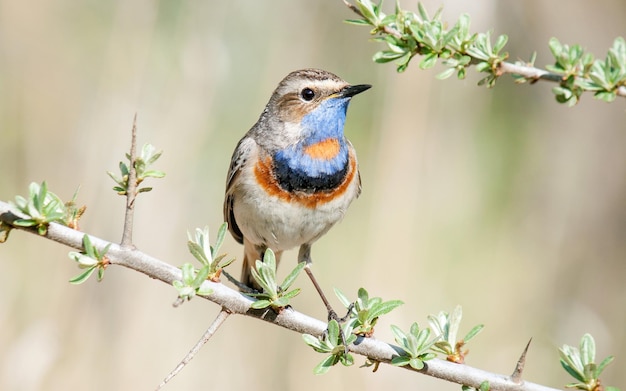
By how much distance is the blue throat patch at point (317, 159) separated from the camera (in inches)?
140

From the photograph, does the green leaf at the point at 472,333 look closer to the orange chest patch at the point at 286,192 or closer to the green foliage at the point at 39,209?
the green foliage at the point at 39,209

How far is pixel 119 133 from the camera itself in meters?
4.16

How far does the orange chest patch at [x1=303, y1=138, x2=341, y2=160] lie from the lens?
3.58 m

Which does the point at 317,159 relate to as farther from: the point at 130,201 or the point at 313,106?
the point at 130,201

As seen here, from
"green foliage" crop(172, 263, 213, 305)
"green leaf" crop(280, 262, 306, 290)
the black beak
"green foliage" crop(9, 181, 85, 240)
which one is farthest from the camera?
the black beak

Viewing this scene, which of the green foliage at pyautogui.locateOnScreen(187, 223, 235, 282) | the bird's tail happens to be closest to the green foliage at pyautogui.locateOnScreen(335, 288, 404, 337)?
the green foliage at pyautogui.locateOnScreen(187, 223, 235, 282)

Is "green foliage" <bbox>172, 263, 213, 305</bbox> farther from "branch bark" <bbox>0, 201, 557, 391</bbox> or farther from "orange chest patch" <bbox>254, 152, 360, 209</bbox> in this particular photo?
"orange chest patch" <bbox>254, 152, 360, 209</bbox>

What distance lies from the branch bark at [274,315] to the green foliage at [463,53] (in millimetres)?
836

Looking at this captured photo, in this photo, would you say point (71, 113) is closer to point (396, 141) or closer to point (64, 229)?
point (396, 141)

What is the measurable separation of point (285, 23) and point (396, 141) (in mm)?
1061

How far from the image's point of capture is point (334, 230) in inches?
236

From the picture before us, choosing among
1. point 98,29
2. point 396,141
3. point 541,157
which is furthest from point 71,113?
point 541,157

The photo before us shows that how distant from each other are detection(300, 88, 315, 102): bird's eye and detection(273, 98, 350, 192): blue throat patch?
0.08 m

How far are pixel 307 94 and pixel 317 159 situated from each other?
352 millimetres
